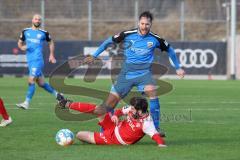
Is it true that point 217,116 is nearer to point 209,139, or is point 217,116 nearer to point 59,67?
point 209,139

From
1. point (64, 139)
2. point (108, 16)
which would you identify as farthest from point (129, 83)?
point (108, 16)

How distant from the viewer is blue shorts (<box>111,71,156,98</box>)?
41.3 feet

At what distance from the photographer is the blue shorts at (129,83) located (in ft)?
41.3

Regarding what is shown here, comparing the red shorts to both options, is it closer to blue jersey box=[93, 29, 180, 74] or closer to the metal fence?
blue jersey box=[93, 29, 180, 74]

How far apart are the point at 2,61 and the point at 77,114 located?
18.3m

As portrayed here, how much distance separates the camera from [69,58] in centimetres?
3447

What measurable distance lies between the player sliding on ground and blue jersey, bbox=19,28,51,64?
7387 mm

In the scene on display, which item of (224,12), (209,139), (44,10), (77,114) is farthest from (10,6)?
(209,139)

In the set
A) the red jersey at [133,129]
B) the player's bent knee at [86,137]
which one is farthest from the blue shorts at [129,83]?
the player's bent knee at [86,137]

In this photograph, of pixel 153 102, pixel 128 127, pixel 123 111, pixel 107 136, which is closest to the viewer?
pixel 128 127

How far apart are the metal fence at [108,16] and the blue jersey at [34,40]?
56.9ft

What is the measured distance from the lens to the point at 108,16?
1601 inches

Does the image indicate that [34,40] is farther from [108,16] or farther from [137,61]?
[108,16]

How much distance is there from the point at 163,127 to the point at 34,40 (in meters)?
5.90
